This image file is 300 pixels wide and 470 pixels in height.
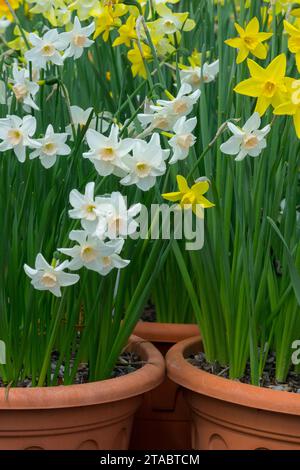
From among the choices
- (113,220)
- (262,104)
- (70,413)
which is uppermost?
(262,104)

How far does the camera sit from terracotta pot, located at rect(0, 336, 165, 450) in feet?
3.92

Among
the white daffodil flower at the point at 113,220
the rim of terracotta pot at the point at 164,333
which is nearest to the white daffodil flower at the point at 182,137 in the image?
the white daffodil flower at the point at 113,220

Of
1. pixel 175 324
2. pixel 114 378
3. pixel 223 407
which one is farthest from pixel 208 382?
pixel 175 324

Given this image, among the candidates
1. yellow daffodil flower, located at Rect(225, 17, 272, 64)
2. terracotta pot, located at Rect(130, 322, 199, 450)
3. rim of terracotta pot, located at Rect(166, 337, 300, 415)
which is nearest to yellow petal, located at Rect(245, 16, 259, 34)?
yellow daffodil flower, located at Rect(225, 17, 272, 64)

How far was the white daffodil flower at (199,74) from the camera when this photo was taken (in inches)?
55.5

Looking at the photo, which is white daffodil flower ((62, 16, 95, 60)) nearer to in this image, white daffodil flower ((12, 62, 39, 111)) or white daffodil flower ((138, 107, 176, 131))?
white daffodil flower ((12, 62, 39, 111))

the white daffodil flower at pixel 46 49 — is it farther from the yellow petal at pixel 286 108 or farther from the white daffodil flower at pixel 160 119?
the yellow petal at pixel 286 108

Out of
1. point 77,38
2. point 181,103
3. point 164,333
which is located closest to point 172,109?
point 181,103

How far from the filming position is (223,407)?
129 cm

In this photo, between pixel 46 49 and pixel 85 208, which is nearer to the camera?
pixel 85 208

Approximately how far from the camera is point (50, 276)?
43.5 inches

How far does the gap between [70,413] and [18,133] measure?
42 centimetres

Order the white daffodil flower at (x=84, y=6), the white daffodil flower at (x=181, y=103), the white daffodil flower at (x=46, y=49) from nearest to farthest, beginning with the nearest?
1. the white daffodil flower at (x=181, y=103)
2. the white daffodil flower at (x=46, y=49)
3. the white daffodil flower at (x=84, y=6)

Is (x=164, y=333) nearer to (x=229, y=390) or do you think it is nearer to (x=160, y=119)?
(x=229, y=390)
